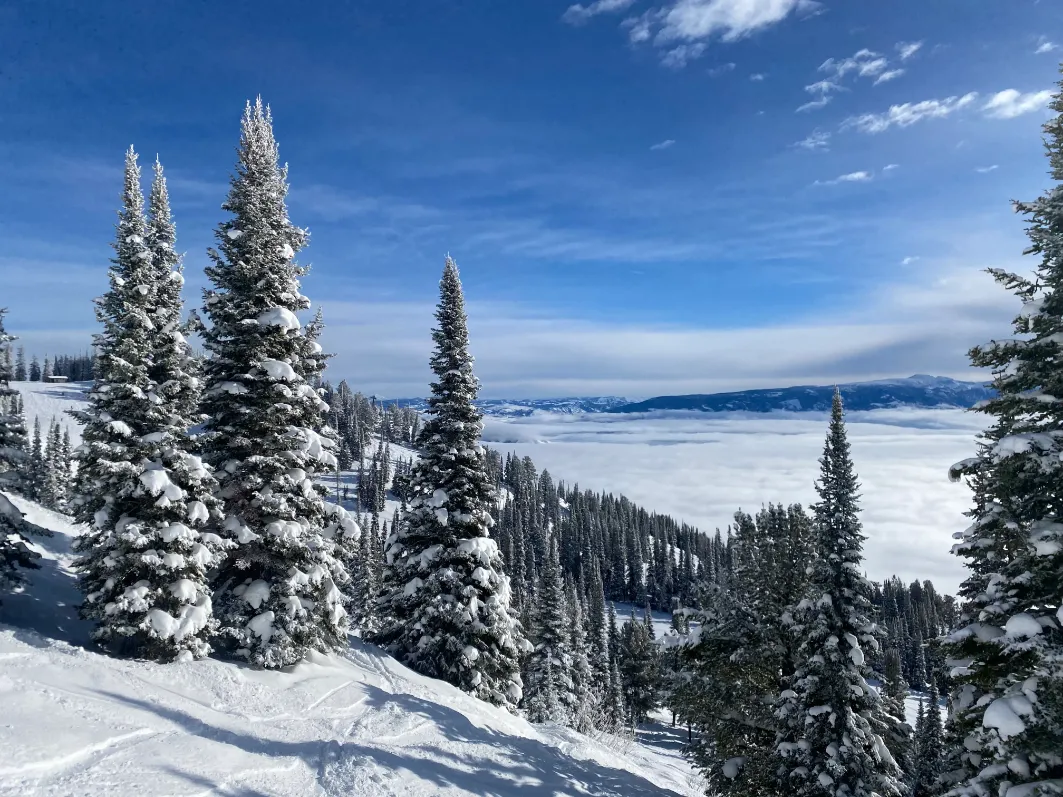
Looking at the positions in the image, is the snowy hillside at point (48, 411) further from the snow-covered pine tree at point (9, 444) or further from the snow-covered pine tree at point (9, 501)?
the snow-covered pine tree at point (9, 501)

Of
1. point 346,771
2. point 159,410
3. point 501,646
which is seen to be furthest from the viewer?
point 501,646

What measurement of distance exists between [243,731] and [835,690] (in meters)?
15.8

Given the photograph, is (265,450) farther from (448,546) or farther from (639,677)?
(639,677)

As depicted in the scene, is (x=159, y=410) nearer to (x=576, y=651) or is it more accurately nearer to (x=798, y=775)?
(x=798, y=775)

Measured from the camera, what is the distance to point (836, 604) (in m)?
19.0

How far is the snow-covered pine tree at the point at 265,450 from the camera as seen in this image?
17.4 m

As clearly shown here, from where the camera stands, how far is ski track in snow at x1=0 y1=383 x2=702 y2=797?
32.9 feet

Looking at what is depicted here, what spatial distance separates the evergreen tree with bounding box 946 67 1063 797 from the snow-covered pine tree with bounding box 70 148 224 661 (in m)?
17.0

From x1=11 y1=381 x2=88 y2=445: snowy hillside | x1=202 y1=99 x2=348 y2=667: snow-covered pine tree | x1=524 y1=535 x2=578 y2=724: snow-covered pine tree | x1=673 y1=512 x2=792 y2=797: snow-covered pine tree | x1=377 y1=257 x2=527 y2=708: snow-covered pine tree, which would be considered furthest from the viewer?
x1=11 y1=381 x2=88 y2=445: snowy hillside

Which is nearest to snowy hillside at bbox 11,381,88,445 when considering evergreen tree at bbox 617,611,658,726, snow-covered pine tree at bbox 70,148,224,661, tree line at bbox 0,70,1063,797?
evergreen tree at bbox 617,611,658,726

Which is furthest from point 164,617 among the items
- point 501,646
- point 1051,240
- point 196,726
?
point 1051,240

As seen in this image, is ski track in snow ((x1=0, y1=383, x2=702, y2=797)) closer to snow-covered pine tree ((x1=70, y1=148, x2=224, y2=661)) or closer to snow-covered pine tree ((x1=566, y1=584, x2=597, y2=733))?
snow-covered pine tree ((x1=70, y1=148, x2=224, y2=661))

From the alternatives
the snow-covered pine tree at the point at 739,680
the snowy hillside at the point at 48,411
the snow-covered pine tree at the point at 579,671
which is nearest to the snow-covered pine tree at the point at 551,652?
the snow-covered pine tree at the point at 579,671

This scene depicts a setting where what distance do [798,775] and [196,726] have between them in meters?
16.1
